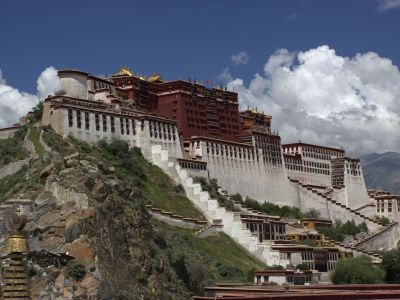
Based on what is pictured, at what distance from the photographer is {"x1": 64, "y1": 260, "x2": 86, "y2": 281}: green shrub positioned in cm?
3516

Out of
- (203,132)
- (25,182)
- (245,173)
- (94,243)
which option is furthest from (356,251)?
(94,243)

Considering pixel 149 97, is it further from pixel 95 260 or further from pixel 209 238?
pixel 95 260

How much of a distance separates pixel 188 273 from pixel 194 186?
21.5 meters

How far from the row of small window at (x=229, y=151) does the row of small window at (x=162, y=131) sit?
14.5ft

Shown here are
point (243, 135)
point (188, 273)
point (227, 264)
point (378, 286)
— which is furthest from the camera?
point (243, 135)

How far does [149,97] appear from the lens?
75812 mm

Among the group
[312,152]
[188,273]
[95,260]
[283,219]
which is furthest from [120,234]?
[312,152]

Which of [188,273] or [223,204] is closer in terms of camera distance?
[188,273]

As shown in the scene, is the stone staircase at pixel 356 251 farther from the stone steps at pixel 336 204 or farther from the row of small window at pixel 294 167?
the row of small window at pixel 294 167

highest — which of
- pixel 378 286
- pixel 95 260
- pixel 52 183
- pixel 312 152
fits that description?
pixel 312 152

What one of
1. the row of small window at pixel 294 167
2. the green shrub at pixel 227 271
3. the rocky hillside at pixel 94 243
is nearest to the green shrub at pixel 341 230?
the row of small window at pixel 294 167

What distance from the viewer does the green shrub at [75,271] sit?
115 feet

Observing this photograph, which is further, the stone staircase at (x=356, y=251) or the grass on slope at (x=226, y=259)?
the stone staircase at (x=356, y=251)

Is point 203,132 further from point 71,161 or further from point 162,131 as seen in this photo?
point 71,161
